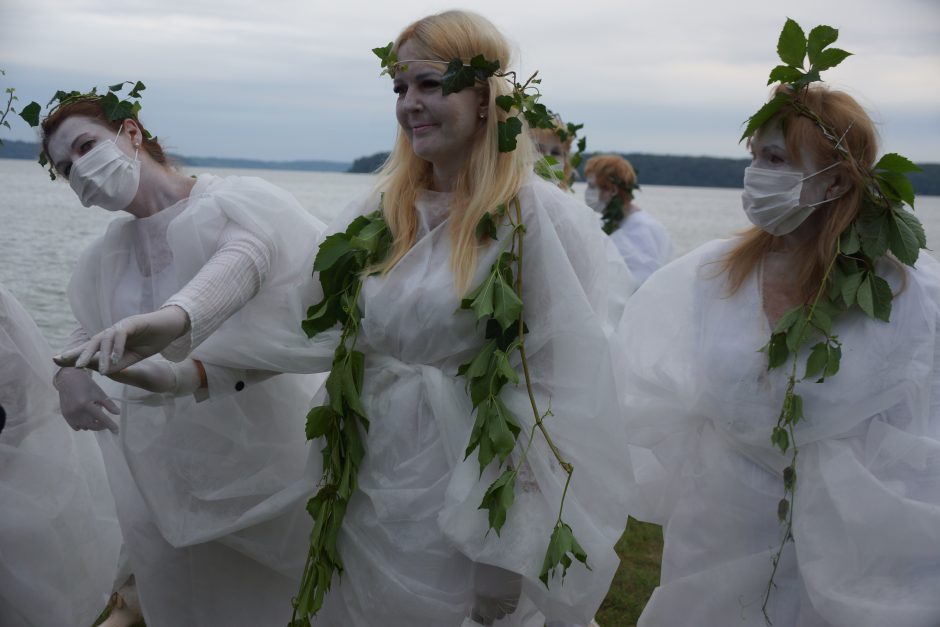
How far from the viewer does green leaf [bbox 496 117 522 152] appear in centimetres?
295

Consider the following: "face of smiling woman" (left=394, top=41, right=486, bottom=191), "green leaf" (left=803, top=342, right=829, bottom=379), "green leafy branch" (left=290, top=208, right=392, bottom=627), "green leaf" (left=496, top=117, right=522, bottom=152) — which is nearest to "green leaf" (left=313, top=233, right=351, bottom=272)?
"green leafy branch" (left=290, top=208, right=392, bottom=627)

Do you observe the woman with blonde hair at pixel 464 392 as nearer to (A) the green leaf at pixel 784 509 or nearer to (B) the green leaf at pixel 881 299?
(A) the green leaf at pixel 784 509

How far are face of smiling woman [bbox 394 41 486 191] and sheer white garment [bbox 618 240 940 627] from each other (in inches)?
41.6

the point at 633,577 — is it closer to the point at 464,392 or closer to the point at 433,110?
the point at 464,392

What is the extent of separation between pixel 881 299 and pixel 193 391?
7.38 ft

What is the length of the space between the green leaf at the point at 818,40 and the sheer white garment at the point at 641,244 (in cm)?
491

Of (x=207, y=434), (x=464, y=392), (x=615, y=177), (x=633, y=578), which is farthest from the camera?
(x=615, y=177)

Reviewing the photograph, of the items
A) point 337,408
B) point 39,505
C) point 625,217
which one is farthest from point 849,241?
point 625,217

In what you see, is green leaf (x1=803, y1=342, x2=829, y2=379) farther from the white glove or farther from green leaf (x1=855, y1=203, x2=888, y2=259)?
the white glove

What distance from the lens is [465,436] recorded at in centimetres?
301

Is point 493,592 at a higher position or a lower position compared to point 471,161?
lower

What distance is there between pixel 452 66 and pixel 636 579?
136 inches

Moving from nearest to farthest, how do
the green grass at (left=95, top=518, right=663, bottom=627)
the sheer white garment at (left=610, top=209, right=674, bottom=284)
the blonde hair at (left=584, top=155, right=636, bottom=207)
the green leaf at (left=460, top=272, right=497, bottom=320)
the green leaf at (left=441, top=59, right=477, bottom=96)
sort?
the green leaf at (left=460, top=272, right=497, bottom=320)
the green leaf at (left=441, top=59, right=477, bottom=96)
the green grass at (left=95, top=518, right=663, bottom=627)
the sheer white garment at (left=610, top=209, right=674, bottom=284)
the blonde hair at (left=584, top=155, right=636, bottom=207)

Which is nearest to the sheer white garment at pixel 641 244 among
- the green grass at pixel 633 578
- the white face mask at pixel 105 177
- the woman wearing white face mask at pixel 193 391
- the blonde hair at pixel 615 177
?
the blonde hair at pixel 615 177
